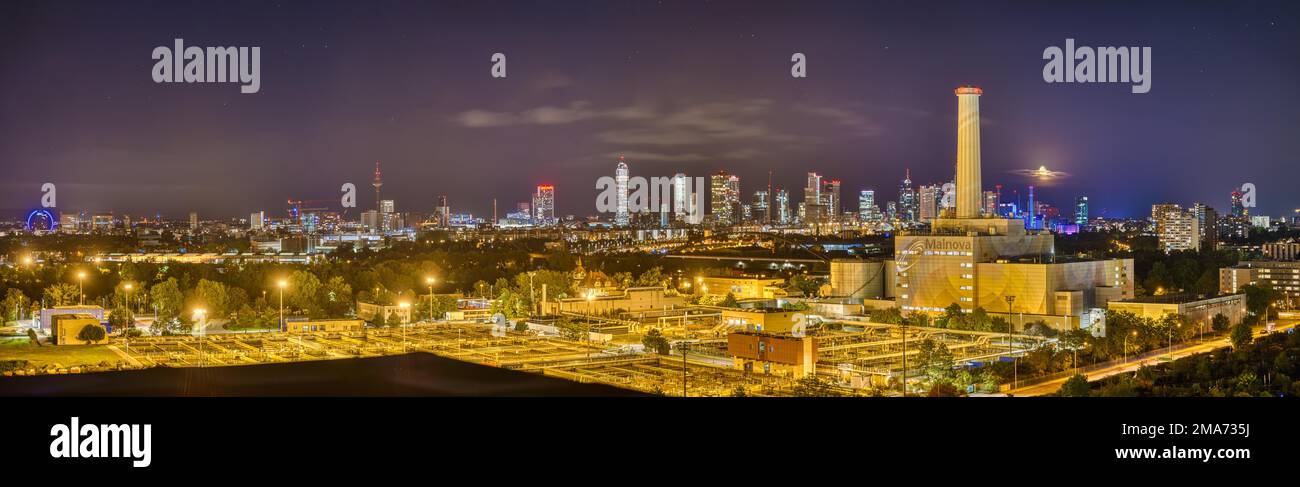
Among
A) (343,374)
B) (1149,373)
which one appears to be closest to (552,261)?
(343,374)

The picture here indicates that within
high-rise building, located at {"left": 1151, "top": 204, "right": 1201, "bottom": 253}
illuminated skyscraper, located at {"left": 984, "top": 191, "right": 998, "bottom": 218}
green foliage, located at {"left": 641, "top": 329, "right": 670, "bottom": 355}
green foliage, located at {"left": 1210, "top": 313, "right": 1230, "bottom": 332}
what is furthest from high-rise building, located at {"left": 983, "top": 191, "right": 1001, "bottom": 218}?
green foliage, located at {"left": 641, "top": 329, "right": 670, "bottom": 355}

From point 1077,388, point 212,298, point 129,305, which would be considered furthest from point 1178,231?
point 129,305

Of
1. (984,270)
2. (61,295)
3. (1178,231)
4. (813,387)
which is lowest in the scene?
(813,387)

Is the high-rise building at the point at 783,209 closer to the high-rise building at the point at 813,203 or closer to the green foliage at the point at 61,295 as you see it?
the high-rise building at the point at 813,203

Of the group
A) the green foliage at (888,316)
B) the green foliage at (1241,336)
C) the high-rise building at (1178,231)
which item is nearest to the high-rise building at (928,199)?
the high-rise building at (1178,231)

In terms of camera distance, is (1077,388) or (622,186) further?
(622,186)

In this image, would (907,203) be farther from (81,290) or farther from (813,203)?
(81,290)

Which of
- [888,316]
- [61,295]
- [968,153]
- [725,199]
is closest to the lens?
[888,316]
